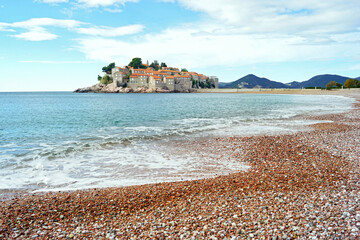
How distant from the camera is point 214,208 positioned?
6609 mm

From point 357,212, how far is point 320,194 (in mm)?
1423

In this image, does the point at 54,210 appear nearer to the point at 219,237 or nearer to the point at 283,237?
the point at 219,237

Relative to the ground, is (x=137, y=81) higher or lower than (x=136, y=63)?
lower

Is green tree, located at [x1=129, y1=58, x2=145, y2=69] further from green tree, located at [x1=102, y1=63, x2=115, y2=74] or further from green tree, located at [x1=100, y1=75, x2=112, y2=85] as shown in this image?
green tree, located at [x1=100, y1=75, x2=112, y2=85]

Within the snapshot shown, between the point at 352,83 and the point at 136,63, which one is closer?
the point at 352,83

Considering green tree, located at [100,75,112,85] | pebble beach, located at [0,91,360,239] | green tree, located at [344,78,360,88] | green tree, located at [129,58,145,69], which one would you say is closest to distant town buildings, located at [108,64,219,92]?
green tree, located at [100,75,112,85]

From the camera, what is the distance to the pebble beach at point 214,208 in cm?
545

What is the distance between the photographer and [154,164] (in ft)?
40.0

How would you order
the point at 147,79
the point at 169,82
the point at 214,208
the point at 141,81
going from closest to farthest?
the point at 214,208 → the point at 141,81 → the point at 147,79 → the point at 169,82

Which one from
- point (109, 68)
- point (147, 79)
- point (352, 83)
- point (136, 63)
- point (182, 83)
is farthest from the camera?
point (136, 63)

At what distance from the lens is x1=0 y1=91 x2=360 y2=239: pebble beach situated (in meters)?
5.45

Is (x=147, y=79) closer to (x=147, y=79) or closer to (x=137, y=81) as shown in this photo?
(x=147, y=79)

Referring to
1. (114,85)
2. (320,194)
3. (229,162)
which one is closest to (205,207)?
(320,194)

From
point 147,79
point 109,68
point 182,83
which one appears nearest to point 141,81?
point 147,79
